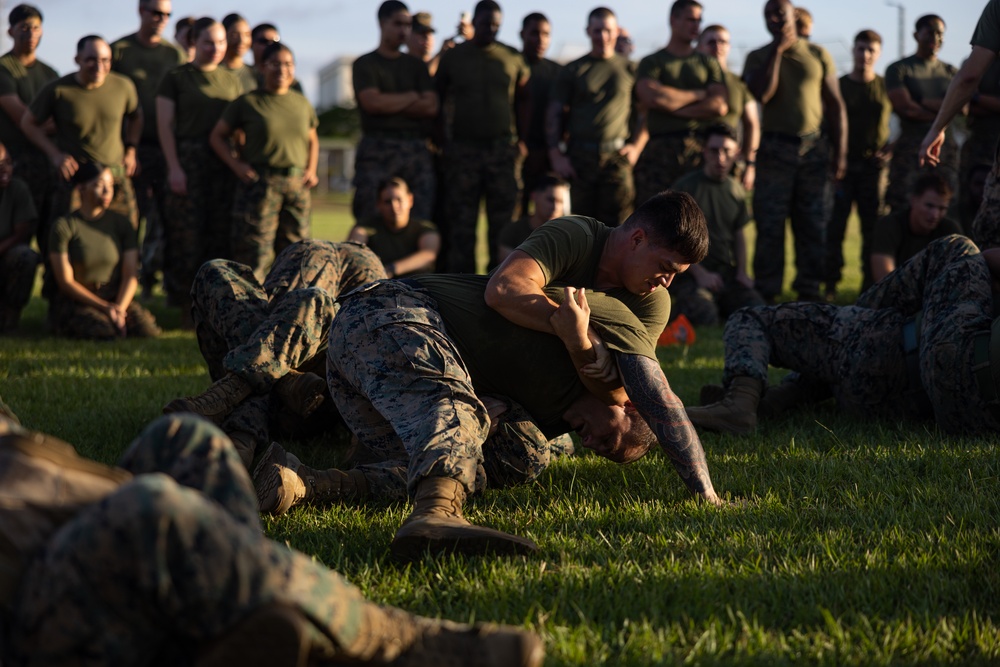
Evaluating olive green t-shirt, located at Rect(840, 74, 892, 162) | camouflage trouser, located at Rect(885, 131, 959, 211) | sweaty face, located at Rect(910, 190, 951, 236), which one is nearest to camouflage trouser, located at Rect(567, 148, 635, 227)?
olive green t-shirt, located at Rect(840, 74, 892, 162)

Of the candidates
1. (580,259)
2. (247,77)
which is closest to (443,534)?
(580,259)

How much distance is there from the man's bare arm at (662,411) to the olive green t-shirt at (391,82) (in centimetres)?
667

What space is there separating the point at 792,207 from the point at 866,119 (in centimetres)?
140

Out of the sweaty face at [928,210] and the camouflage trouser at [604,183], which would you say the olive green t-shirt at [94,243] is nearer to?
the camouflage trouser at [604,183]

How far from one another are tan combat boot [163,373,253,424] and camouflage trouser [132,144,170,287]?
5740 mm

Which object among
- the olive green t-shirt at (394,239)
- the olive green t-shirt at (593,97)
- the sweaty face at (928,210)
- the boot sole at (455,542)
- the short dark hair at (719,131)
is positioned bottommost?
the boot sole at (455,542)

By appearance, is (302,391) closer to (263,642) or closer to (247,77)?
(263,642)

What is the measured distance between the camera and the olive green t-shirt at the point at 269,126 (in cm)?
986

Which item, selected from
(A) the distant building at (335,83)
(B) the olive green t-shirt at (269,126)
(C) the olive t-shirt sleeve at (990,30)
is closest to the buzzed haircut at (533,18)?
(B) the olive green t-shirt at (269,126)

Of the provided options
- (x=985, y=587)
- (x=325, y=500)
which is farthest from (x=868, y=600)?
(x=325, y=500)

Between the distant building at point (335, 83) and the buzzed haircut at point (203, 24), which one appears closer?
the buzzed haircut at point (203, 24)

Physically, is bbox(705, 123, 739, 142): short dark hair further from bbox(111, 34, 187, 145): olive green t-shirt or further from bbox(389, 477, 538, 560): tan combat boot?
bbox(389, 477, 538, 560): tan combat boot

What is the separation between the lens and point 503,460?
4.66 meters

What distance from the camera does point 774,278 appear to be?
36.7 feet
